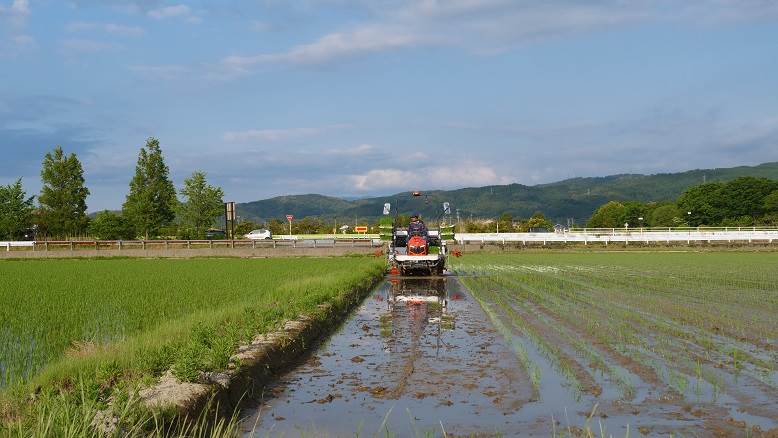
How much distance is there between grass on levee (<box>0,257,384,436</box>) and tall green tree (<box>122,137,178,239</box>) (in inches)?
1619

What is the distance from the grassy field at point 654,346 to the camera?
6.82 metres

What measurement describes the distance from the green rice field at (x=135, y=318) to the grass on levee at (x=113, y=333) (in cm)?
2

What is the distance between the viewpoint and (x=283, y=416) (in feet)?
22.4

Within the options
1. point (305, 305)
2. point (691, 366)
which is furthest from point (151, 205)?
point (691, 366)

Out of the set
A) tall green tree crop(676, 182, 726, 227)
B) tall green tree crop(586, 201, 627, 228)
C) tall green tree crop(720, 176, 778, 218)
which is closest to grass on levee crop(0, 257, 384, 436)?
tall green tree crop(676, 182, 726, 227)

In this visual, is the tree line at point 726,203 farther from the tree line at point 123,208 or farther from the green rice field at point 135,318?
the green rice field at point 135,318

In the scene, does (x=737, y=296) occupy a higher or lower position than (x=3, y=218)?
lower

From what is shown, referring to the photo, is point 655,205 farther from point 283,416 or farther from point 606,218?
point 283,416

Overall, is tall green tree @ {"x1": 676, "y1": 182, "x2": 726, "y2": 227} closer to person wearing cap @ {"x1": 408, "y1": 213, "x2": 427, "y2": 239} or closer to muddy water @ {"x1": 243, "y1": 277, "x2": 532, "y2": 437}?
person wearing cap @ {"x1": 408, "y1": 213, "x2": 427, "y2": 239}

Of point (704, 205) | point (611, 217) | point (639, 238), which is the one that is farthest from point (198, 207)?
point (611, 217)

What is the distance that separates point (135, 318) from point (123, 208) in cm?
5445

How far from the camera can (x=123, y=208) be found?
64250 mm

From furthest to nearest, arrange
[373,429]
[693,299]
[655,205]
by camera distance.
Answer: [655,205]
[693,299]
[373,429]

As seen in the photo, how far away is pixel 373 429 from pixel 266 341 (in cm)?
376
